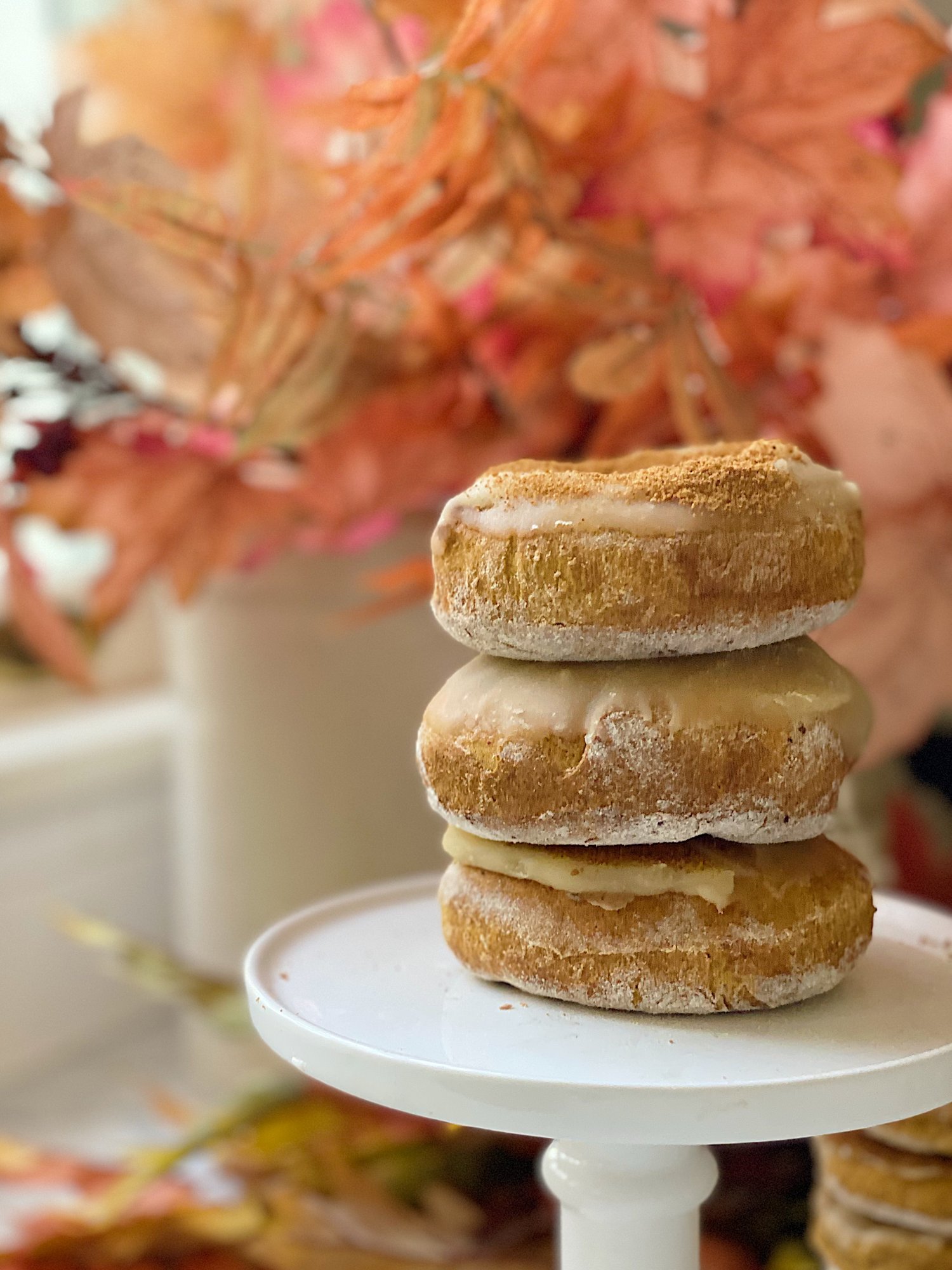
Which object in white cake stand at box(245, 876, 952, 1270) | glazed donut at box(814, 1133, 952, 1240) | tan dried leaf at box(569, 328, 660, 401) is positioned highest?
tan dried leaf at box(569, 328, 660, 401)

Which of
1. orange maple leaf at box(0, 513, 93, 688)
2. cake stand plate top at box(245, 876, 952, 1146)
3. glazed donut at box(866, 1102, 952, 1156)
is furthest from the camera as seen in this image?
orange maple leaf at box(0, 513, 93, 688)

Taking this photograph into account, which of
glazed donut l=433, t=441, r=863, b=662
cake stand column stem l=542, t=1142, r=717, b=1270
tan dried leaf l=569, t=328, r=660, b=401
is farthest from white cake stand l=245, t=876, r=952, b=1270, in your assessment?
tan dried leaf l=569, t=328, r=660, b=401

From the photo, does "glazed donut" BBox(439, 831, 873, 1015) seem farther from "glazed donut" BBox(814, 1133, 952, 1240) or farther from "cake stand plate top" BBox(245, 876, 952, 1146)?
"glazed donut" BBox(814, 1133, 952, 1240)

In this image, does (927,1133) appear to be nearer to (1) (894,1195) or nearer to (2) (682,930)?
(1) (894,1195)

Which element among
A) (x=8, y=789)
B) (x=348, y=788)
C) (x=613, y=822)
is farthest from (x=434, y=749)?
(x=8, y=789)

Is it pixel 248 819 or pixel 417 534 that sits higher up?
pixel 417 534

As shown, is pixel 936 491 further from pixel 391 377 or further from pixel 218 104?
pixel 218 104

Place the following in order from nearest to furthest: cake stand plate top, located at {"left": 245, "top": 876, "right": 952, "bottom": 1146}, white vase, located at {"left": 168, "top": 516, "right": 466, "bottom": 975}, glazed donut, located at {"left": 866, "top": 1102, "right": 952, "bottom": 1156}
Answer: cake stand plate top, located at {"left": 245, "top": 876, "right": 952, "bottom": 1146} → glazed donut, located at {"left": 866, "top": 1102, "right": 952, "bottom": 1156} → white vase, located at {"left": 168, "top": 516, "right": 466, "bottom": 975}

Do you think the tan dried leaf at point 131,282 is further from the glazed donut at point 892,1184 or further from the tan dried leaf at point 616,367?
the glazed donut at point 892,1184

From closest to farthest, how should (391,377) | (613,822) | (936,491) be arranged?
(613,822) < (936,491) < (391,377)
